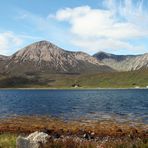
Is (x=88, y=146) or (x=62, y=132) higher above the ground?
(x=88, y=146)

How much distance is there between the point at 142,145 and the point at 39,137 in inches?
367

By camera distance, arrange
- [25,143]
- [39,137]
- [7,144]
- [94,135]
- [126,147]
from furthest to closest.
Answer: [94,135], [39,137], [7,144], [126,147], [25,143]

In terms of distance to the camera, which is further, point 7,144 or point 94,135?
point 94,135

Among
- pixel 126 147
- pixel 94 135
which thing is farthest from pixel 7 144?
pixel 94 135

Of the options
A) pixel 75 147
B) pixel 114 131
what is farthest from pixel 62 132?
pixel 75 147

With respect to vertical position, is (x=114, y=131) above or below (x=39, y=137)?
below

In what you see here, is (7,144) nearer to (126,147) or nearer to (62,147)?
(62,147)

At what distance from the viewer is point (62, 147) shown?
63.0 ft

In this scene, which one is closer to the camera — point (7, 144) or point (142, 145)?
point (142, 145)

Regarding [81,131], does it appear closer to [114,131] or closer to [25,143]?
[114,131]

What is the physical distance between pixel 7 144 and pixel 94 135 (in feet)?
81.2

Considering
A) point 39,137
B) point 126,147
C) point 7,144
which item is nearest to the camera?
point 126,147

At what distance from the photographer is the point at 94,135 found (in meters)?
45.6

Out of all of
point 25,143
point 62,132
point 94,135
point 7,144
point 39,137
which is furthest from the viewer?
point 62,132
